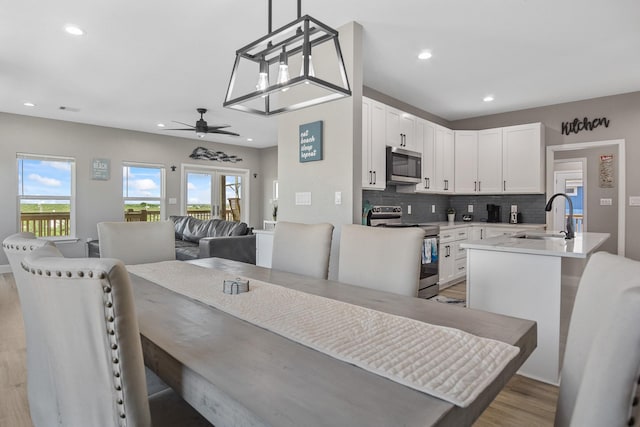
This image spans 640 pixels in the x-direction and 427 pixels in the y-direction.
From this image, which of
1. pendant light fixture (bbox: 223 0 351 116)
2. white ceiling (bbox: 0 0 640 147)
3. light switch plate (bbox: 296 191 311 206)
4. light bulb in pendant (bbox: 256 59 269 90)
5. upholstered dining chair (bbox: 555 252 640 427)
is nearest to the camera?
upholstered dining chair (bbox: 555 252 640 427)

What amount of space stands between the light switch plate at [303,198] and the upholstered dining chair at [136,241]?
1.20m

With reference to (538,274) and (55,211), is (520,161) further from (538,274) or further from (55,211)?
(55,211)

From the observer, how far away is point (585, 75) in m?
4.14

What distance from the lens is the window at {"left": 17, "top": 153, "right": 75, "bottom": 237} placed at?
20.4 feet

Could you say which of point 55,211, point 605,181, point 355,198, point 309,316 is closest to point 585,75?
point 605,181

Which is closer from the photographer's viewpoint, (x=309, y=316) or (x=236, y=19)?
(x=309, y=316)

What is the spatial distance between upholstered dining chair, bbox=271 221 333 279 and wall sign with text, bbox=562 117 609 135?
15.5ft

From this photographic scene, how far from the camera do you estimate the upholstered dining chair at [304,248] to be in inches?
84.0

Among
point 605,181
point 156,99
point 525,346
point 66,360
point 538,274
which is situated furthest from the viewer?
point 605,181

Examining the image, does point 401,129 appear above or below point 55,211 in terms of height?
above

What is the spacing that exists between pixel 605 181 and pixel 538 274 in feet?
17.2

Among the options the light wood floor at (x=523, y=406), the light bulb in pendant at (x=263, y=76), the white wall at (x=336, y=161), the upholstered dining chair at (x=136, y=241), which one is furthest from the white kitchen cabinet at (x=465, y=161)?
the light bulb in pendant at (x=263, y=76)

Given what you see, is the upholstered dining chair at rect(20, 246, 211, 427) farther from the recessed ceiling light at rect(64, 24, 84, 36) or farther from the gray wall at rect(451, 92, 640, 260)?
the gray wall at rect(451, 92, 640, 260)

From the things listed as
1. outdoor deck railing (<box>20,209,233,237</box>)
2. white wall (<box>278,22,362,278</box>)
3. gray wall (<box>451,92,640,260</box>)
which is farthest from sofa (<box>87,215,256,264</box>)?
gray wall (<box>451,92,640,260</box>)
